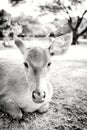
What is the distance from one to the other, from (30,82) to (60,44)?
0.97m

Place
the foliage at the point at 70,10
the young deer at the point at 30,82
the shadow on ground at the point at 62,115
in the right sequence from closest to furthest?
the young deer at the point at 30,82, the shadow on ground at the point at 62,115, the foliage at the point at 70,10

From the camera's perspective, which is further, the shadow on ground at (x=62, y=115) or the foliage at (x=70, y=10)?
the foliage at (x=70, y=10)

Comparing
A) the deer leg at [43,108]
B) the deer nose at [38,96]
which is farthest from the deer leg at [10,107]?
the deer nose at [38,96]

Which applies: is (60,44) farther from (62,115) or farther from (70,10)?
(70,10)

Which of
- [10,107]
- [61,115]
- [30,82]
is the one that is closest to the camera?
[30,82]

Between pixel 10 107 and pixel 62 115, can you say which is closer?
pixel 10 107

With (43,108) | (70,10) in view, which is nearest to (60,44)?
(43,108)

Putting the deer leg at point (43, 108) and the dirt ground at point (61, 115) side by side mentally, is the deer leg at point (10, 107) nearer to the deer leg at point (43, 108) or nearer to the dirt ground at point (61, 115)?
the dirt ground at point (61, 115)

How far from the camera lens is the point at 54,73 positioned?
6812 millimetres

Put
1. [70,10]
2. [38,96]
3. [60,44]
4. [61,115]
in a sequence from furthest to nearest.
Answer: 1. [70,10]
2. [61,115]
3. [60,44]
4. [38,96]

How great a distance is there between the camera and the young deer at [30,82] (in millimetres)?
2838

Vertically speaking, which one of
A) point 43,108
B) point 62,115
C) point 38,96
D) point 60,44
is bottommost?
point 62,115

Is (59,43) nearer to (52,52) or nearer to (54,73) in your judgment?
(52,52)

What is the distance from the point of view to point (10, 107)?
3328mm
